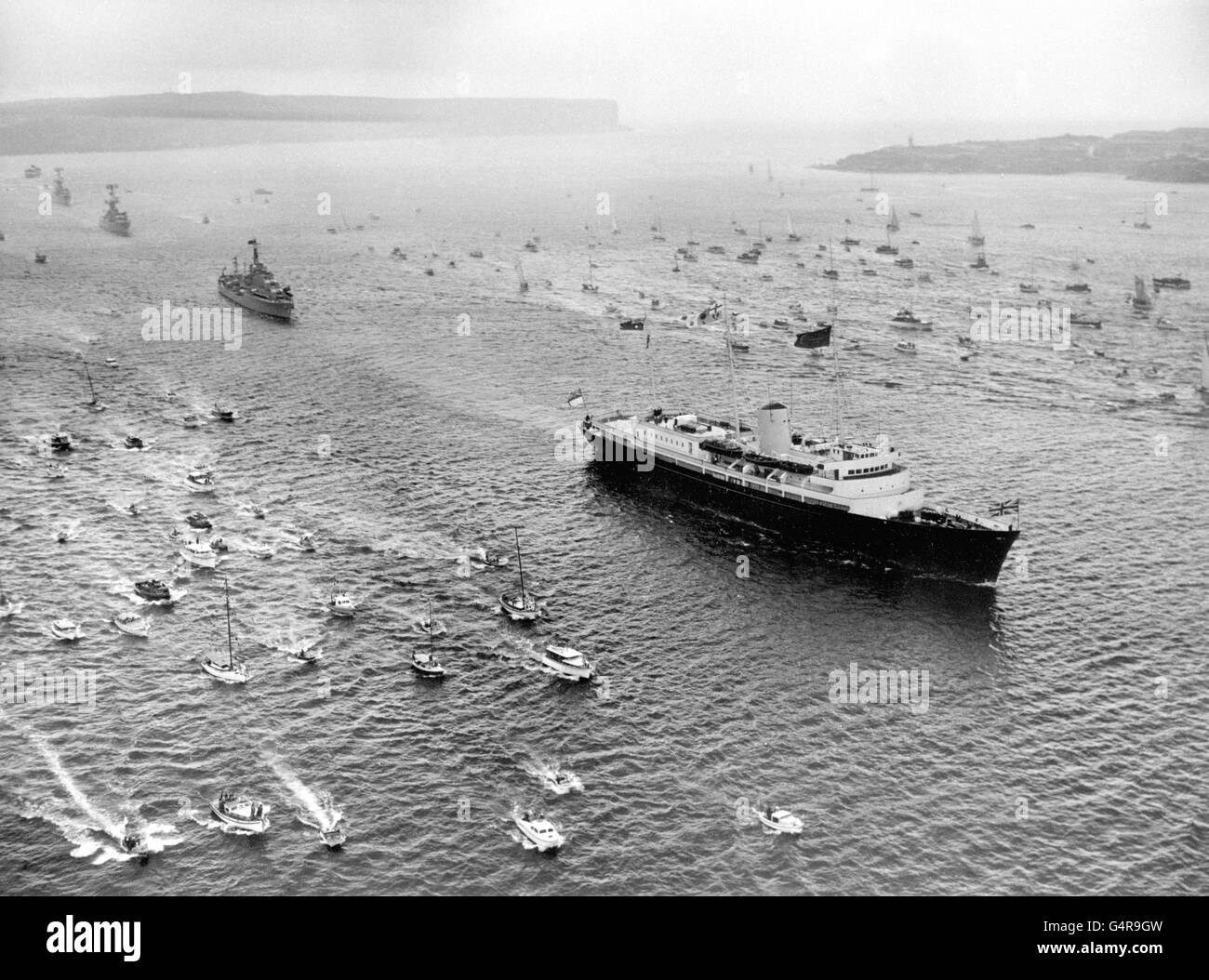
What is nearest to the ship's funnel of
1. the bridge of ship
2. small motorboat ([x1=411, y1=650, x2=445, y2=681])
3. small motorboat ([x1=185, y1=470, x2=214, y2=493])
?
the bridge of ship

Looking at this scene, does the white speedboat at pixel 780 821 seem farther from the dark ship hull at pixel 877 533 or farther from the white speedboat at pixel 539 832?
the dark ship hull at pixel 877 533

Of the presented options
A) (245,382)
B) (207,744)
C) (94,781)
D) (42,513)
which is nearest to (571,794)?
(207,744)

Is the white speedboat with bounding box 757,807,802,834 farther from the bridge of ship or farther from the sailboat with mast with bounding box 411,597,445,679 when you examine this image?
the bridge of ship

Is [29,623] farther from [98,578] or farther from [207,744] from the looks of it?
[207,744]

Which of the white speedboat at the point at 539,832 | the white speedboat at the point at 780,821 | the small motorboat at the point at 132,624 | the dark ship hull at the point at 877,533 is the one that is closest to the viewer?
the white speedboat at the point at 539,832

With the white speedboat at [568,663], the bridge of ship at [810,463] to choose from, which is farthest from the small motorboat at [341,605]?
the bridge of ship at [810,463]

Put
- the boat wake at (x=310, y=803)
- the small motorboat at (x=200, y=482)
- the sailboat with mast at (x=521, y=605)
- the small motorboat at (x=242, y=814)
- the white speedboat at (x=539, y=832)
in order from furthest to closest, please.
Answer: the small motorboat at (x=200, y=482), the sailboat with mast at (x=521, y=605), the boat wake at (x=310, y=803), the small motorboat at (x=242, y=814), the white speedboat at (x=539, y=832)
